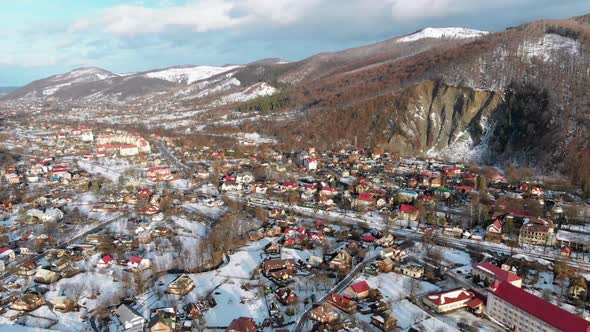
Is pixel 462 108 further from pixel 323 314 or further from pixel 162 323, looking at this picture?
pixel 162 323

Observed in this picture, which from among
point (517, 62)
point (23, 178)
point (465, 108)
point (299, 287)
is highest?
point (517, 62)

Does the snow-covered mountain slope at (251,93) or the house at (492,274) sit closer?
the house at (492,274)

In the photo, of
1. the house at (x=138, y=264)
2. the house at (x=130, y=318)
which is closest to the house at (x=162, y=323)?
the house at (x=130, y=318)

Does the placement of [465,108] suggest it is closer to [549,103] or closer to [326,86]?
[549,103]

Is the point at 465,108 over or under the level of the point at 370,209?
over

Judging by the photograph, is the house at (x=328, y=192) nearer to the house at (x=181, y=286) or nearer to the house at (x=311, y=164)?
the house at (x=311, y=164)

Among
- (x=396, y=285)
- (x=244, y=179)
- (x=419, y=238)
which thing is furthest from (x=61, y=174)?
(x=396, y=285)

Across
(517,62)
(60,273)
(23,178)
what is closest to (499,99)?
(517,62)
